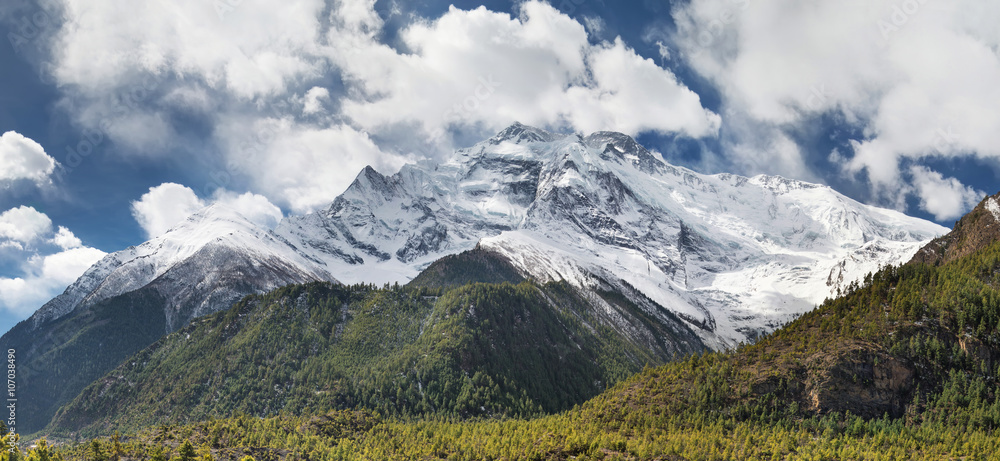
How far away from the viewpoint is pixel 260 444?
530 ft

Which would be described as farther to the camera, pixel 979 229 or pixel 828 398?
pixel 979 229

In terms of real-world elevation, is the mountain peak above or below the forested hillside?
above

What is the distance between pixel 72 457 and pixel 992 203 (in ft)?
888

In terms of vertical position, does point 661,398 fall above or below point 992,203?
below

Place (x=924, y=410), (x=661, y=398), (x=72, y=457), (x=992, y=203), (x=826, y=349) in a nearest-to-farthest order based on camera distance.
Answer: (x=924, y=410) < (x=826, y=349) < (x=661, y=398) < (x=72, y=457) < (x=992, y=203)

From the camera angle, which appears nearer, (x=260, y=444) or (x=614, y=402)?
(x=614, y=402)

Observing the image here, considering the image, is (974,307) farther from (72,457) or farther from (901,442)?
(72,457)

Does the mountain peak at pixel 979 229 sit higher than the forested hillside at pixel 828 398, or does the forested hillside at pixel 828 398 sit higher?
the mountain peak at pixel 979 229

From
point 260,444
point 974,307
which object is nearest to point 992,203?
point 974,307

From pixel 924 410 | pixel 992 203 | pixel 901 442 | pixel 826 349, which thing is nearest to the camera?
pixel 901 442

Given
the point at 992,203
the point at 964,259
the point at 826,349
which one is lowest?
the point at 826,349

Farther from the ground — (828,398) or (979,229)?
(979,229)

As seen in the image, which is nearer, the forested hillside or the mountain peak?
the forested hillside

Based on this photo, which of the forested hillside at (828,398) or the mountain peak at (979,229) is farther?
the mountain peak at (979,229)
